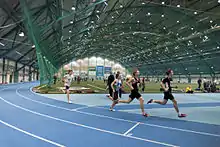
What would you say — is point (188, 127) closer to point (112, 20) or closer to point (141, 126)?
point (141, 126)

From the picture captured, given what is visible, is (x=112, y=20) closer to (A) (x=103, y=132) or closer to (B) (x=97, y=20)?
(B) (x=97, y=20)

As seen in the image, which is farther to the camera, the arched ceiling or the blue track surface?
the arched ceiling

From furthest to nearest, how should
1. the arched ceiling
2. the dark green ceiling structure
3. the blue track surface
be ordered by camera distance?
the arched ceiling
the dark green ceiling structure
the blue track surface

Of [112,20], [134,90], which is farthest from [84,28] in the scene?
[134,90]

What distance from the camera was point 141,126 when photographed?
661cm

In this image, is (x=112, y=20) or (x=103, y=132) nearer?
(x=103, y=132)

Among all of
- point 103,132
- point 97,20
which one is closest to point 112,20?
point 97,20

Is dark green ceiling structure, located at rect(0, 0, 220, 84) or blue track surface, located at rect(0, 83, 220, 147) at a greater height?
dark green ceiling structure, located at rect(0, 0, 220, 84)

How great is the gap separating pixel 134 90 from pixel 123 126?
6.92 ft

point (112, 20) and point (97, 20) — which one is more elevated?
point (112, 20)

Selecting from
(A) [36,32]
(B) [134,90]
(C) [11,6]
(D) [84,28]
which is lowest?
(B) [134,90]

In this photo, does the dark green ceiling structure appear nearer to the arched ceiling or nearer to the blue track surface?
the arched ceiling

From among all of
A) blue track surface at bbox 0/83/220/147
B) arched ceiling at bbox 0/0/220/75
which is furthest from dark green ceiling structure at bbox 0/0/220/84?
blue track surface at bbox 0/83/220/147

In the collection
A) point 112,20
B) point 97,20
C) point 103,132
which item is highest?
point 112,20
